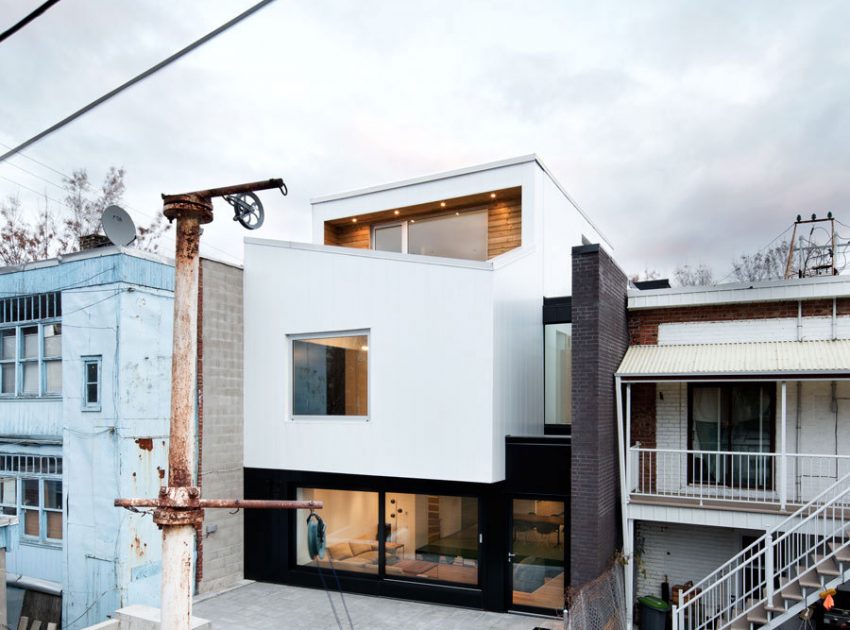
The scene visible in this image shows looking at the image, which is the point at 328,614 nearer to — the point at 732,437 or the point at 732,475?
the point at 732,475

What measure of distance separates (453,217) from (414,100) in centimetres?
2817

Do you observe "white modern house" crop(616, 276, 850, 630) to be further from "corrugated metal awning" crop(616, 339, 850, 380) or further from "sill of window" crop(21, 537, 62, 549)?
"sill of window" crop(21, 537, 62, 549)

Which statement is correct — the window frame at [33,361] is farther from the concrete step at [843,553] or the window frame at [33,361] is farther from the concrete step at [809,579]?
the concrete step at [843,553]

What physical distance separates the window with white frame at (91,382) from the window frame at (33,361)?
0.85 meters

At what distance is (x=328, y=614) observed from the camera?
401 inches

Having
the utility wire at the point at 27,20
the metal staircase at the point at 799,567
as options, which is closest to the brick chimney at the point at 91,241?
the utility wire at the point at 27,20

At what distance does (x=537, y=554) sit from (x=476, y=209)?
307 inches

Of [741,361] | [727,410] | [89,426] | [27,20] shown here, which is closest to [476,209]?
[741,361]

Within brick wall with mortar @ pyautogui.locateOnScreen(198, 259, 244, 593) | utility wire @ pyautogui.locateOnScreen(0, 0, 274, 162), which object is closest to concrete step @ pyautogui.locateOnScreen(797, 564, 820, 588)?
utility wire @ pyautogui.locateOnScreen(0, 0, 274, 162)

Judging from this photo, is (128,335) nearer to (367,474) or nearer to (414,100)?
(367,474)

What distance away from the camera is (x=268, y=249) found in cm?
1220

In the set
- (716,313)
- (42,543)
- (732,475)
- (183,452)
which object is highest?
(716,313)

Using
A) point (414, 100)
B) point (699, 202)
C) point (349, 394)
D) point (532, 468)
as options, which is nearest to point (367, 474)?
point (349, 394)

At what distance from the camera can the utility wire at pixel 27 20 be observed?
4.20 metres
